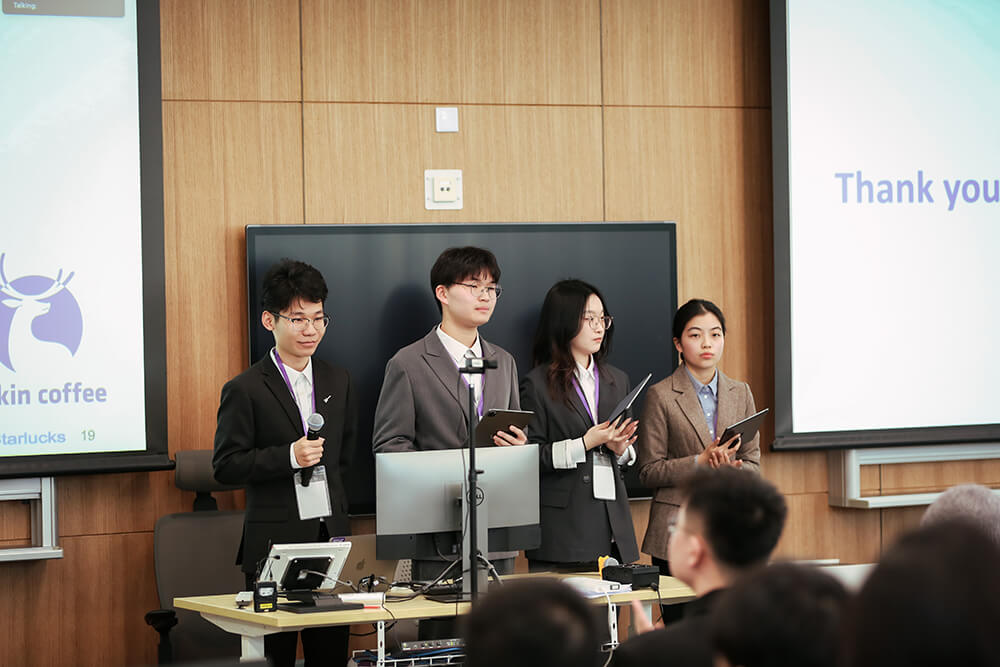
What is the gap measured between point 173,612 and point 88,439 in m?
0.92

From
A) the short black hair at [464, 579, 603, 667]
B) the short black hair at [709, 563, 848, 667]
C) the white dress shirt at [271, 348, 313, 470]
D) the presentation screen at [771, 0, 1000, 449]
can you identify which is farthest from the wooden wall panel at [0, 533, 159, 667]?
the short black hair at [709, 563, 848, 667]

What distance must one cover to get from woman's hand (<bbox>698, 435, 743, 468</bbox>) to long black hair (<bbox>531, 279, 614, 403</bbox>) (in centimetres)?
58

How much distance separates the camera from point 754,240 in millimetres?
5148

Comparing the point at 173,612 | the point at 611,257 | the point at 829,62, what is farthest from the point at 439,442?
the point at 829,62

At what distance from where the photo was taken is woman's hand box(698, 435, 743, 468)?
3.94 meters

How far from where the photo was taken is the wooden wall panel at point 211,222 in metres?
4.52

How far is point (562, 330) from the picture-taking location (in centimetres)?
419

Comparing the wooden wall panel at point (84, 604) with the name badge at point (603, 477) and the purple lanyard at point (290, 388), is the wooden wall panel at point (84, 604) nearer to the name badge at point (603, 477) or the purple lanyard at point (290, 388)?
the purple lanyard at point (290, 388)

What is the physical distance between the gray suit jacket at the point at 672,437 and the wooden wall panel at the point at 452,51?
1.54 m

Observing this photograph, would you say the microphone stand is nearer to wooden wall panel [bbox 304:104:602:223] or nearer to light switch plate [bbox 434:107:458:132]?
wooden wall panel [bbox 304:104:602:223]

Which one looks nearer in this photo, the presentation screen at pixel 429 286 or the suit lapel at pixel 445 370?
the suit lapel at pixel 445 370

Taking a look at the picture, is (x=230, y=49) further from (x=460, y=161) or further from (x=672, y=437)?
(x=672, y=437)

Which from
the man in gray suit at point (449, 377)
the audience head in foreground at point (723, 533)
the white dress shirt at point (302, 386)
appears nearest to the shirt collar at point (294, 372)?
the white dress shirt at point (302, 386)

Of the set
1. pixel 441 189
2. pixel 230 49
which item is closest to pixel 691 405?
pixel 441 189
